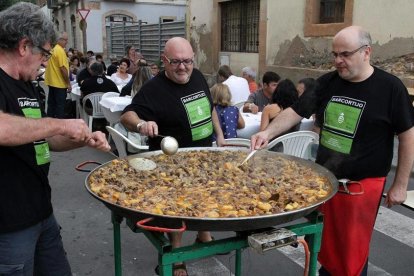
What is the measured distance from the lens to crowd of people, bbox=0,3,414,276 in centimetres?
184

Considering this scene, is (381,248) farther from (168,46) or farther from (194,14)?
(194,14)

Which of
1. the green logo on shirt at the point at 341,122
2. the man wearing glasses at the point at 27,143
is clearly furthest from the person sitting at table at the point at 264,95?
the man wearing glasses at the point at 27,143

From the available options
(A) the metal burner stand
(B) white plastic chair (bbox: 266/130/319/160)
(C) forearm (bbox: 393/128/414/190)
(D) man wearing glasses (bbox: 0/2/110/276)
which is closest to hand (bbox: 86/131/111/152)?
(D) man wearing glasses (bbox: 0/2/110/276)

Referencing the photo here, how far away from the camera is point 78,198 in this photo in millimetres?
4906

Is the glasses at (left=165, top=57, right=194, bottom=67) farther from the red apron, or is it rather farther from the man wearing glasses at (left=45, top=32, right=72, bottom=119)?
the man wearing glasses at (left=45, top=32, right=72, bottom=119)

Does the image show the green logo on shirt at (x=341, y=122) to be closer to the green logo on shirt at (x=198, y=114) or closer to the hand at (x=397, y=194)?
the hand at (x=397, y=194)

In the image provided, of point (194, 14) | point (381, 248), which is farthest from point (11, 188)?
point (194, 14)

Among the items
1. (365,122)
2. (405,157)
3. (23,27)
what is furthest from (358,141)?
(23,27)

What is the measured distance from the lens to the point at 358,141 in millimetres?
2545

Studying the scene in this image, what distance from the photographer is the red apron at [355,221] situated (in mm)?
2578

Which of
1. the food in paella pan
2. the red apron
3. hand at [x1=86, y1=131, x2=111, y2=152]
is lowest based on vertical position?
the red apron

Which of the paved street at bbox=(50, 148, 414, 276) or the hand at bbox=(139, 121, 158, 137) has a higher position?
the hand at bbox=(139, 121, 158, 137)

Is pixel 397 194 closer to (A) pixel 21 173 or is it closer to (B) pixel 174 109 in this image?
(B) pixel 174 109

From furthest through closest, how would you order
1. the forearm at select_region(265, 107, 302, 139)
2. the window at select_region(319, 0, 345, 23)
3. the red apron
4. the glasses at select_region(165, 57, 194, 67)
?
the window at select_region(319, 0, 345, 23) < the glasses at select_region(165, 57, 194, 67) < the forearm at select_region(265, 107, 302, 139) < the red apron
